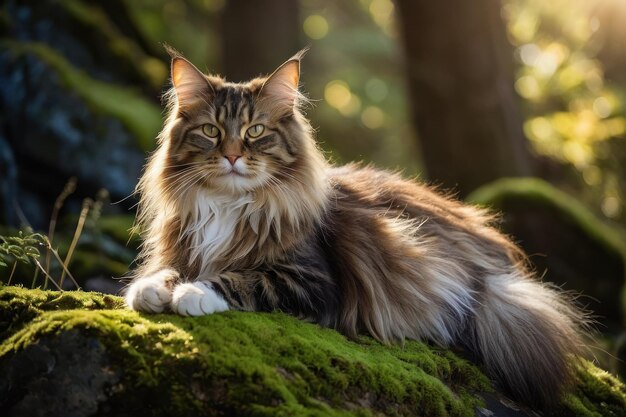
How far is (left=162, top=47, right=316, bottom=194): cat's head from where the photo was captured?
11.4 feet

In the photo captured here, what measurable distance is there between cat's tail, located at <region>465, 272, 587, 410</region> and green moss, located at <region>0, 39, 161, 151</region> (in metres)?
3.99

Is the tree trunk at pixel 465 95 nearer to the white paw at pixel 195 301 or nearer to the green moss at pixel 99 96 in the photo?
the green moss at pixel 99 96

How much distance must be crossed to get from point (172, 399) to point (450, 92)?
5.84m

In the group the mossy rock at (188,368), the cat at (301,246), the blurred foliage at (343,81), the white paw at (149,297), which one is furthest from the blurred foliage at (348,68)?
the mossy rock at (188,368)

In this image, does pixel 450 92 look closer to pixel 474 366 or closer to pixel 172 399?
pixel 474 366

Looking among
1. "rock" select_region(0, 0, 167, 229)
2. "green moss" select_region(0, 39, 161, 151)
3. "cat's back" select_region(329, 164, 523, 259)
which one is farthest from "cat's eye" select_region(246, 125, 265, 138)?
"green moss" select_region(0, 39, 161, 151)

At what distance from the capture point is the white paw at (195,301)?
290 centimetres

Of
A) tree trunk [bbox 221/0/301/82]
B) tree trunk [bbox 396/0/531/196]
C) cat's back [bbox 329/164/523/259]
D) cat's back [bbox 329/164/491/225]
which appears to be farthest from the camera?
tree trunk [bbox 221/0/301/82]

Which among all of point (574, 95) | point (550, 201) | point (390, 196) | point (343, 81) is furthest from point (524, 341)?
point (343, 81)

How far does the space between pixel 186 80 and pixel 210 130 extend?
35 cm

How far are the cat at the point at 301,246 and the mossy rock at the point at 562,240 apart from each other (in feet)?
7.54

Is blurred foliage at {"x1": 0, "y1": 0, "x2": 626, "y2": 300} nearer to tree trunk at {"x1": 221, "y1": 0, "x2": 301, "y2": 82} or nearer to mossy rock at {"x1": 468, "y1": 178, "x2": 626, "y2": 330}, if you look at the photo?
tree trunk at {"x1": 221, "y1": 0, "x2": 301, "y2": 82}

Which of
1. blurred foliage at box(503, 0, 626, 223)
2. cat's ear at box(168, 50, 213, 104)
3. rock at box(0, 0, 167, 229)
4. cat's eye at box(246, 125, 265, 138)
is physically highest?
blurred foliage at box(503, 0, 626, 223)

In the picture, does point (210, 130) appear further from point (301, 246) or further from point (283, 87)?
point (301, 246)
